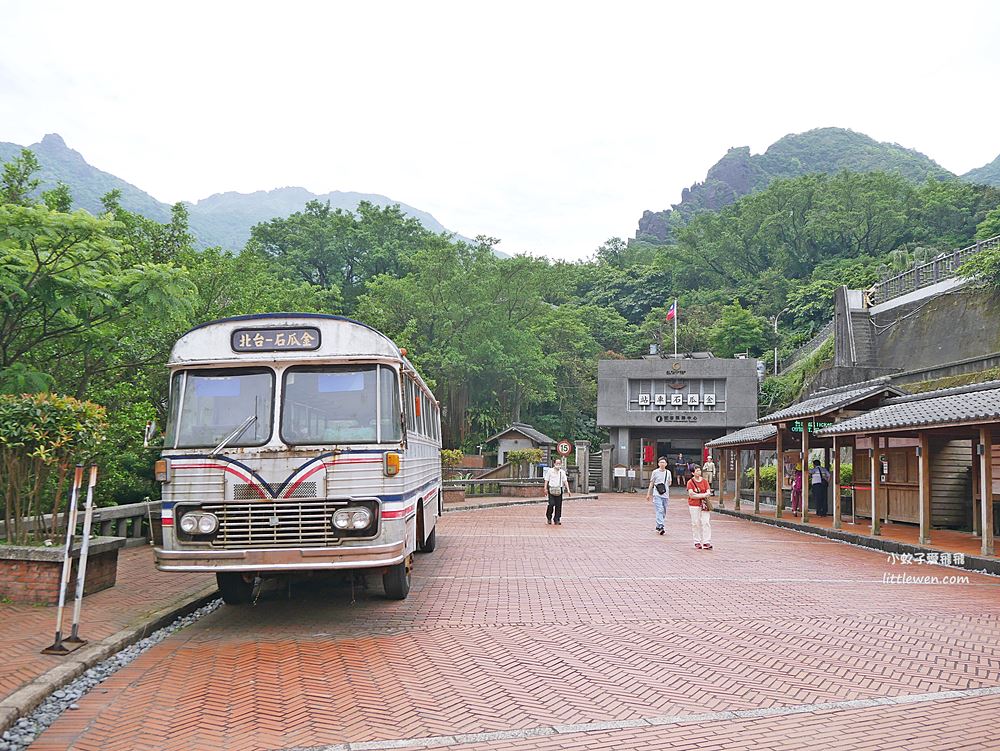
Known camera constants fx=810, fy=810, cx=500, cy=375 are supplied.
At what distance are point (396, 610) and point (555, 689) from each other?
342 cm

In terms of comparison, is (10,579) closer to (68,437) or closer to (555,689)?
(68,437)

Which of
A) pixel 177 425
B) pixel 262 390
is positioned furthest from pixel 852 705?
pixel 177 425

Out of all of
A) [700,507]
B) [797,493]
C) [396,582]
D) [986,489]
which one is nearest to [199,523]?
[396,582]

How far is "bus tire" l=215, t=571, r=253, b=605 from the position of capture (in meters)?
9.25

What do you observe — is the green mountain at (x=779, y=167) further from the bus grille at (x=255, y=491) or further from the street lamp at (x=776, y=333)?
the bus grille at (x=255, y=491)

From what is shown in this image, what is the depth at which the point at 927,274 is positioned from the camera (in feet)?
104

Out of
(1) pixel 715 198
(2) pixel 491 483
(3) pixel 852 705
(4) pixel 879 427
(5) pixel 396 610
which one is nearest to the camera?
(3) pixel 852 705

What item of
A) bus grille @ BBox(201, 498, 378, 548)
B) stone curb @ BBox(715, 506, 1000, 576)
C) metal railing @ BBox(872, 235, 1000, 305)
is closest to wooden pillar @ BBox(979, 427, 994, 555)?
stone curb @ BBox(715, 506, 1000, 576)

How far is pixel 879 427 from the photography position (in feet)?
51.1

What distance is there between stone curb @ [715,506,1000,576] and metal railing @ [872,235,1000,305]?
40.3 feet

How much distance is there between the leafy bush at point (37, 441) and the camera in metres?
8.34

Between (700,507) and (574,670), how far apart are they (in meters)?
9.62

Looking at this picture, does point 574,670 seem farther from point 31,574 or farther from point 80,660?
point 31,574

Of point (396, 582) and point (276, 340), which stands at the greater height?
point (276, 340)
